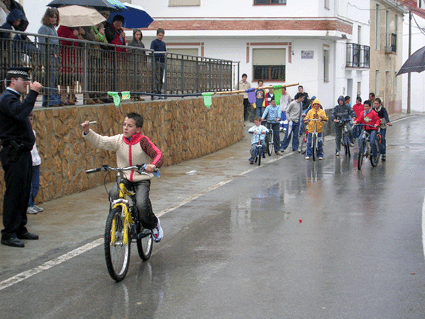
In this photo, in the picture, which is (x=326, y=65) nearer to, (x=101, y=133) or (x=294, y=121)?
(x=294, y=121)

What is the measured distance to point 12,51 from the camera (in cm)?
1017

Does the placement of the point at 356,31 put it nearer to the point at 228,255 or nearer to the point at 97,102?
the point at 97,102

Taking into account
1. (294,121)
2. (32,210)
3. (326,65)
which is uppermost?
(326,65)

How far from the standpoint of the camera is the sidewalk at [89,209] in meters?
7.59

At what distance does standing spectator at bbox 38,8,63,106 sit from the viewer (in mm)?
11216

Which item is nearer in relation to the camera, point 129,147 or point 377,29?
point 129,147

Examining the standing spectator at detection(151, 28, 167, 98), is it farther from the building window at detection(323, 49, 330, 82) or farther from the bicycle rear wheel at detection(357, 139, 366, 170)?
the building window at detection(323, 49, 330, 82)

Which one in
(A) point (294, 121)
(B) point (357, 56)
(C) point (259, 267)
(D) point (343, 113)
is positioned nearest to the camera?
(C) point (259, 267)

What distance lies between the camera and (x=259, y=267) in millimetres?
6930

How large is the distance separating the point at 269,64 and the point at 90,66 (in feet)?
69.1

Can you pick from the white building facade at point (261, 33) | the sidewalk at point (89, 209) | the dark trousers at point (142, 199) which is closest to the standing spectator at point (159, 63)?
the sidewalk at point (89, 209)

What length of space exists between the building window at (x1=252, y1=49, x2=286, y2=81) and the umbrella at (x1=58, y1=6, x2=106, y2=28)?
Result: 20128mm

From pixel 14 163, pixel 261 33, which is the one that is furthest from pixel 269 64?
pixel 14 163

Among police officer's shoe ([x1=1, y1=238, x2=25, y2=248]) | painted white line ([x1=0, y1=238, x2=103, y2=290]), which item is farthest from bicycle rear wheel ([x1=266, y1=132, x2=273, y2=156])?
police officer's shoe ([x1=1, y1=238, x2=25, y2=248])
